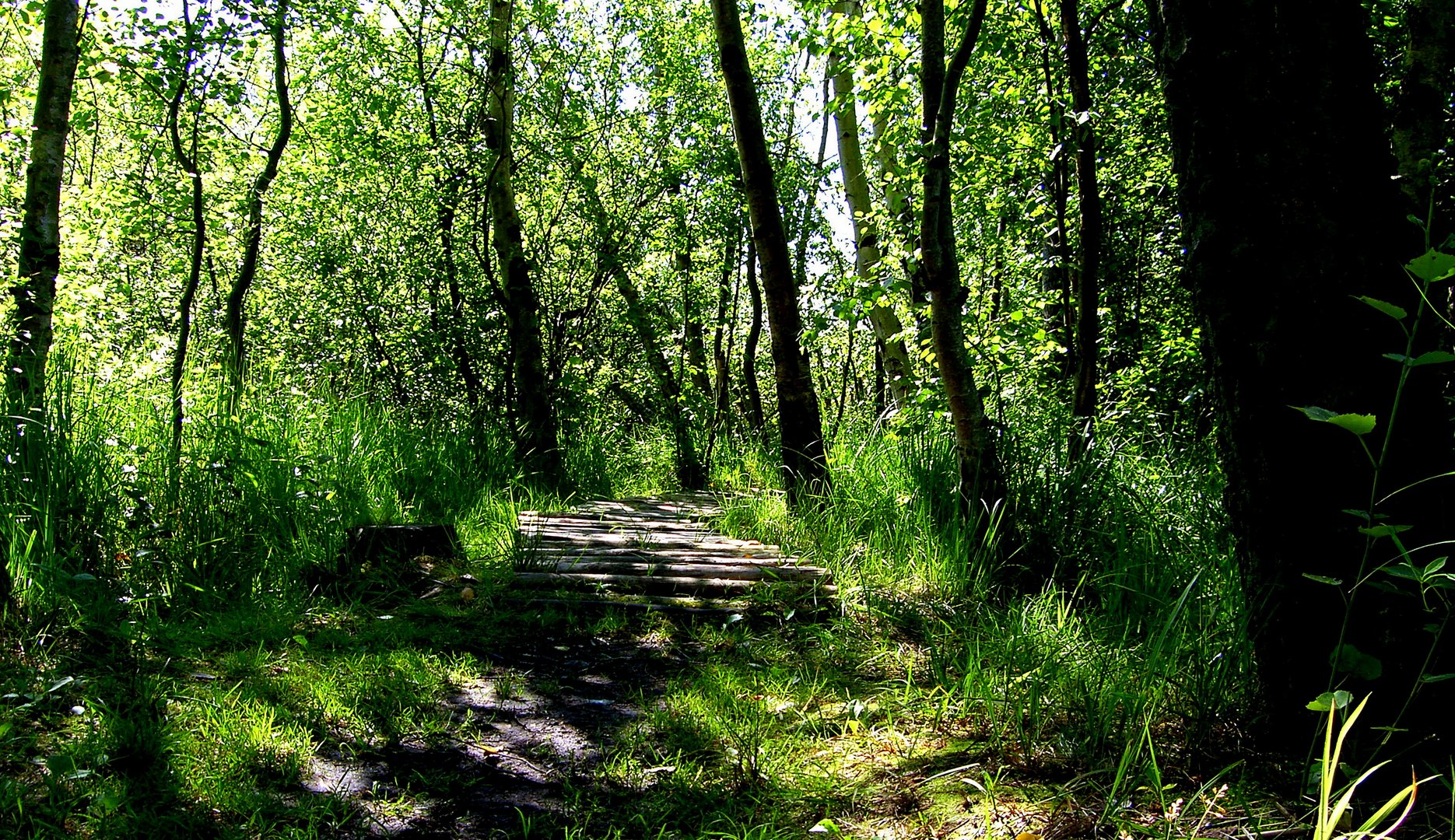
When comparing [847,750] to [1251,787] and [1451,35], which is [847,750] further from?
[1451,35]

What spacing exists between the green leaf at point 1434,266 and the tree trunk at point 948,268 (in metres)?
2.23

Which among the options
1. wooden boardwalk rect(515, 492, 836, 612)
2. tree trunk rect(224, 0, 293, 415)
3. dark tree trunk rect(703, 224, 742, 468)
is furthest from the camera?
dark tree trunk rect(703, 224, 742, 468)

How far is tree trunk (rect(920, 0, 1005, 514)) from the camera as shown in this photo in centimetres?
359

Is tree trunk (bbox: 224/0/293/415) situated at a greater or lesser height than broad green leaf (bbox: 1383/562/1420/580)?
greater

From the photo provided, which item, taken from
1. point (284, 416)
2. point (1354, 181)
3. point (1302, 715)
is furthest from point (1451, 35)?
point (284, 416)

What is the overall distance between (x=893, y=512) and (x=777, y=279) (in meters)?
1.92

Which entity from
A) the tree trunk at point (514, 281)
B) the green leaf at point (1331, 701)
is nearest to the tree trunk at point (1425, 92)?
the green leaf at point (1331, 701)

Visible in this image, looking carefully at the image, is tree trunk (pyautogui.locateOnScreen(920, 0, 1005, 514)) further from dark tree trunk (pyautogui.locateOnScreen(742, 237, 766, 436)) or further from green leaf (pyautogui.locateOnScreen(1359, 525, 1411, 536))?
dark tree trunk (pyautogui.locateOnScreen(742, 237, 766, 436))

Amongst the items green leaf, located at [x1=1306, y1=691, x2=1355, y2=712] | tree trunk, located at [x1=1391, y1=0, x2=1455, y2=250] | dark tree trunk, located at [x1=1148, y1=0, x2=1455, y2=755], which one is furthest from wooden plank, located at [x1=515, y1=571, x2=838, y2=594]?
tree trunk, located at [x1=1391, y1=0, x2=1455, y2=250]

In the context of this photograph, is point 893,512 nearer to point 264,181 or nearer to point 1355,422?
point 1355,422

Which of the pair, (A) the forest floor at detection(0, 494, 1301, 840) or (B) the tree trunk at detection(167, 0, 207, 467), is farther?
(B) the tree trunk at detection(167, 0, 207, 467)

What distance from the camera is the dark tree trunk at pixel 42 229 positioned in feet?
11.9

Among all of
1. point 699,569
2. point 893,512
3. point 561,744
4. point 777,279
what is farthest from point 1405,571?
point 777,279

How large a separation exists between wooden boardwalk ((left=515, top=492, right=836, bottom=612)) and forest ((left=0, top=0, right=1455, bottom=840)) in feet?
0.21
